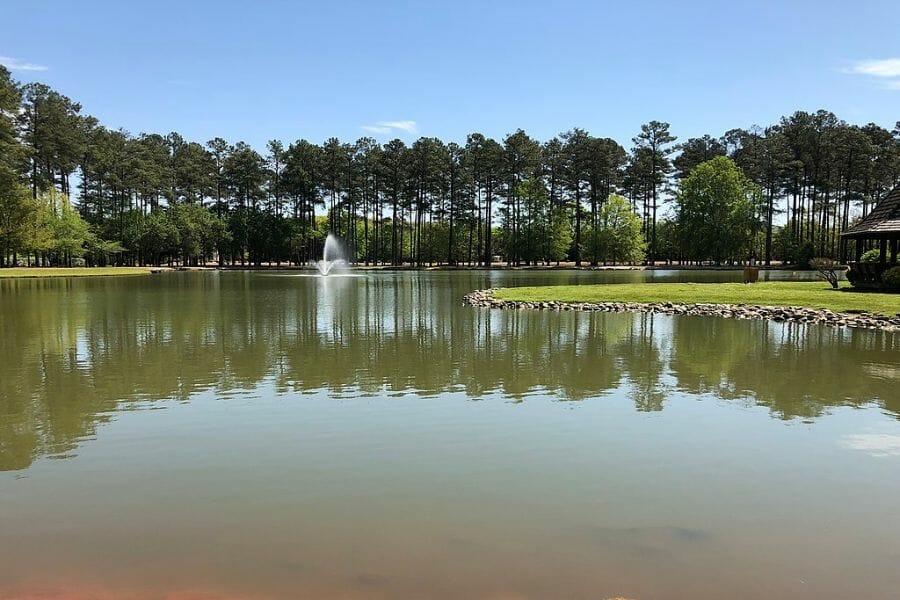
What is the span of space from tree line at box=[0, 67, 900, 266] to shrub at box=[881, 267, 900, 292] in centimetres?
5162

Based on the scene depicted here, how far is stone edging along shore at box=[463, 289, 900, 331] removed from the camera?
21.0 metres

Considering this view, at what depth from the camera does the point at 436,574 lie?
4.64 m

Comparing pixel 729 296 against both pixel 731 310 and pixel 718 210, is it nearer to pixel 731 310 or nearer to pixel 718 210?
pixel 731 310

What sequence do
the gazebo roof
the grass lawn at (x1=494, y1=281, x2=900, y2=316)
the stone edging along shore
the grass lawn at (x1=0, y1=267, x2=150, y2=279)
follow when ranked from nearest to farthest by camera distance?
the stone edging along shore → the grass lawn at (x1=494, y1=281, x2=900, y2=316) → the gazebo roof → the grass lawn at (x1=0, y1=267, x2=150, y2=279)

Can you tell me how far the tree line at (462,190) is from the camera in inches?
3113

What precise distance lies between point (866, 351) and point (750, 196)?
73.6m

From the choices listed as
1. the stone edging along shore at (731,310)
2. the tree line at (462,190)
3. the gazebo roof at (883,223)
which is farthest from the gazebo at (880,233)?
the tree line at (462,190)

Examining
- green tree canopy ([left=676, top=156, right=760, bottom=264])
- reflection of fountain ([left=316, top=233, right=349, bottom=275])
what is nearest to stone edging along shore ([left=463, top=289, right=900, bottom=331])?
green tree canopy ([left=676, top=156, right=760, bottom=264])

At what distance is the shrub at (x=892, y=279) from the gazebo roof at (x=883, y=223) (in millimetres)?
2811

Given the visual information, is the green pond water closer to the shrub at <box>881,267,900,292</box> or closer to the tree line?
the shrub at <box>881,267,900,292</box>

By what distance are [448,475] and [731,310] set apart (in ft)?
67.2

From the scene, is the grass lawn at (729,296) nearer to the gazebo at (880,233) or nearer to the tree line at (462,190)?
the gazebo at (880,233)

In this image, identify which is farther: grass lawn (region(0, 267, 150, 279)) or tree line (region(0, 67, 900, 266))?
tree line (region(0, 67, 900, 266))

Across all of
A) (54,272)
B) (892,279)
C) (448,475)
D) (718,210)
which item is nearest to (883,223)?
(892,279)
